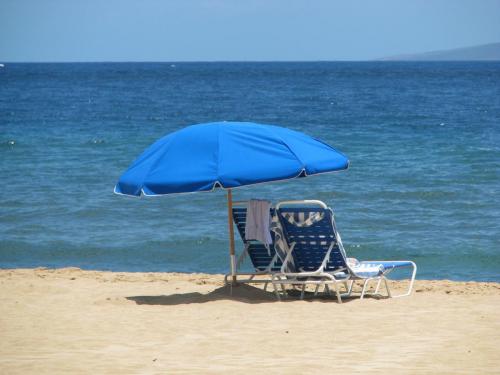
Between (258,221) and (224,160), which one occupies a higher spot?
(224,160)

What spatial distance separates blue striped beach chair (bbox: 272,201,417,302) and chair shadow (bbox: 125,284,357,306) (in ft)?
0.92

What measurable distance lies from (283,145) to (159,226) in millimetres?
6480

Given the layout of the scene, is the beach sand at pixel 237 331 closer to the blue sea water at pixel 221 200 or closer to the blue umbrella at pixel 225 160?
the blue umbrella at pixel 225 160

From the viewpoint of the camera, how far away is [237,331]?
22.6 feet

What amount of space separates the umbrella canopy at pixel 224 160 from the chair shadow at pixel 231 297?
1094mm

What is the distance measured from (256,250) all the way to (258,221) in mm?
485

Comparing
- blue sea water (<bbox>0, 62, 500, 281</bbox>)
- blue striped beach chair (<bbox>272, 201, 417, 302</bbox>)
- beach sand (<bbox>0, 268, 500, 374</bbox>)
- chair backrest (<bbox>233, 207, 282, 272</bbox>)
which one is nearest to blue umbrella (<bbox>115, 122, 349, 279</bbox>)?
blue striped beach chair (<bbox>272, 201, 417, 302</bbox>)

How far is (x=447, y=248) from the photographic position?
41.0 feet

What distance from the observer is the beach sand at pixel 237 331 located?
5.78 metres

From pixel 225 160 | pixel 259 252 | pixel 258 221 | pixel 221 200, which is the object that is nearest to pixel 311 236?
pixel 258 221

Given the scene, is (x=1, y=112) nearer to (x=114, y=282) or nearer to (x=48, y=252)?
(x=48, y=252)

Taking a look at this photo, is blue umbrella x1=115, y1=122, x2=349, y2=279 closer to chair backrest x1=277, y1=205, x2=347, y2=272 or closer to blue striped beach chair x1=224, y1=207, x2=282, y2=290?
chair backrest x1=277, y1=205, x2=347, y2=272

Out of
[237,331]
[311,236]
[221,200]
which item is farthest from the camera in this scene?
[221,200]

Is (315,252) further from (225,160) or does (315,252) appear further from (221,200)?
(221,200)
